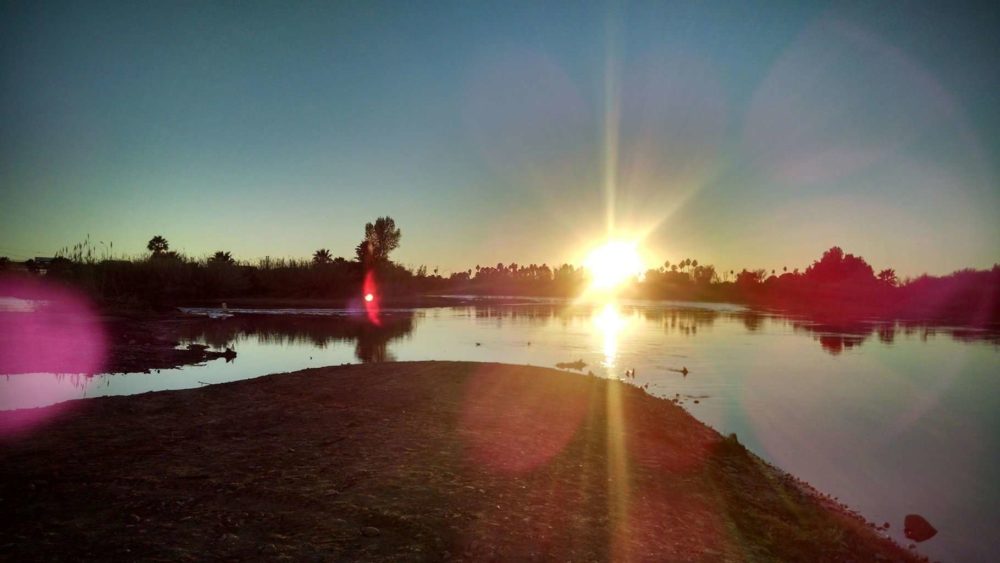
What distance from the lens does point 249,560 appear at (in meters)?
5.17

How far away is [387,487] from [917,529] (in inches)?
319

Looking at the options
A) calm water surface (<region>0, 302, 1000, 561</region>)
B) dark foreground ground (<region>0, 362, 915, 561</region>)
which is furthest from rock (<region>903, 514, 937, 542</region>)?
dark foreground ground (<region>0, 362, 915, 561</region>)

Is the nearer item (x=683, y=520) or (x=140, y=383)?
(x=683, y=520)

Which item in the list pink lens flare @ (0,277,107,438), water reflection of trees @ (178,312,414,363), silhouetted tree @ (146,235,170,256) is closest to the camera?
pink lens flare @ (0,277,107,438)

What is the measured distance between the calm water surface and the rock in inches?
4.7

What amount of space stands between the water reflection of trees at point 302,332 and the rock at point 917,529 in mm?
18580

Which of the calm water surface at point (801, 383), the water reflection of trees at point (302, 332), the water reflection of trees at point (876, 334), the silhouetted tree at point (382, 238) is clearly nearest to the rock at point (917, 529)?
the calm water surface at point (801, 383)

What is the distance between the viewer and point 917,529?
894 cm

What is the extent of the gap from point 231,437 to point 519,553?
17.9ft

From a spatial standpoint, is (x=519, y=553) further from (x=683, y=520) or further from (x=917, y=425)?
(x=917, y=425)

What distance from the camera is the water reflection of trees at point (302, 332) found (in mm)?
28625

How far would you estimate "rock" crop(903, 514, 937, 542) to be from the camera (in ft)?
29.1

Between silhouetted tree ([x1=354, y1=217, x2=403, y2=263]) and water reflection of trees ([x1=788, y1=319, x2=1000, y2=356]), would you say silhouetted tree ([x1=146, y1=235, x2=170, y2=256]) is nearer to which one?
silhouetted tree ([x1=354, y1=217, x2=403, y2=263])

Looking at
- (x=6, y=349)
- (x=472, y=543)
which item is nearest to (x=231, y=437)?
(x=472, y=543)
